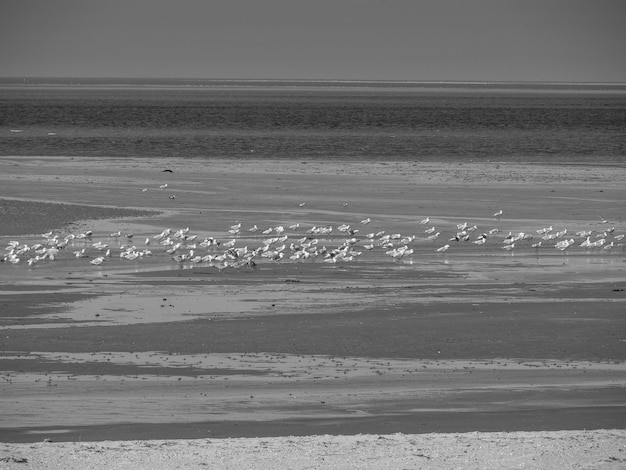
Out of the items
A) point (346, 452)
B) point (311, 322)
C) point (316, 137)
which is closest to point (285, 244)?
point (311, 322)

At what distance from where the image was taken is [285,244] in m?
20.8

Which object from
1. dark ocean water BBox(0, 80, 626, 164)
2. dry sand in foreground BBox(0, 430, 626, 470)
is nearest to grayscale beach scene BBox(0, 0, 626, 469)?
dry sand in foreground BBox(0, 430, 626, 470)

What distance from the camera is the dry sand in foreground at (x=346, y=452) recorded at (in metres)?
8.42

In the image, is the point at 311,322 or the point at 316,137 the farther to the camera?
the point at 316,137

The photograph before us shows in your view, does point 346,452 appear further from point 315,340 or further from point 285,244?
point 285,244

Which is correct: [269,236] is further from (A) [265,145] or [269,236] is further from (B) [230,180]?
(A) [265,145]

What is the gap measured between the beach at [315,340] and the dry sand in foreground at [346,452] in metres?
0.02

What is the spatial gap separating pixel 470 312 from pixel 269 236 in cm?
810

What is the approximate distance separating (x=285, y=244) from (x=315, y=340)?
24.4 feet

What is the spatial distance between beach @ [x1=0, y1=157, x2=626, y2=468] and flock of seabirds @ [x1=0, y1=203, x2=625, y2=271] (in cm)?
8

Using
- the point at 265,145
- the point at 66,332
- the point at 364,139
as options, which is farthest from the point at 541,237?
the point at 364,139

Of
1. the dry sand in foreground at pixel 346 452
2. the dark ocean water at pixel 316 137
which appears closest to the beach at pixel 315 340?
the dry sand in foreground at pixel 346 452

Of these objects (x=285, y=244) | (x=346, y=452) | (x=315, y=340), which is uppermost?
(x=346, y=452)

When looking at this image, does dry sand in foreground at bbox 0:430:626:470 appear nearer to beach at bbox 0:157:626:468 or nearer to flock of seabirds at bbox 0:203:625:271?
beach at bbox 0:157:626:468
